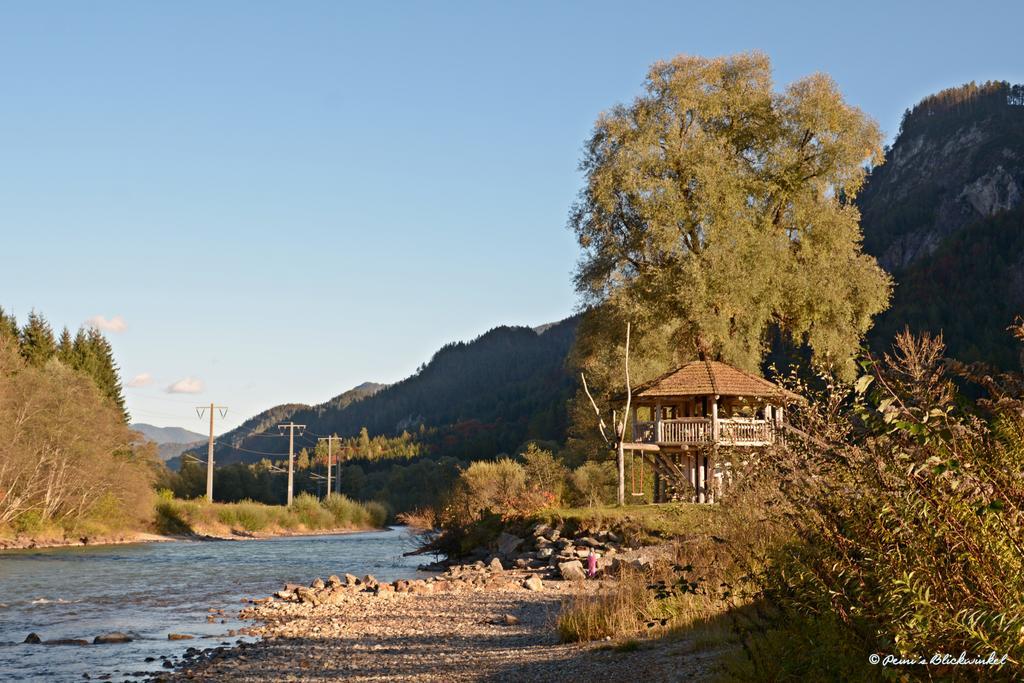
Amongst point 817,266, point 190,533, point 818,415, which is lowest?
point 190,533

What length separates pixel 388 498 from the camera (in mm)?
114500

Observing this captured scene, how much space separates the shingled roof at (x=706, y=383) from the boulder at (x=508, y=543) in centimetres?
670

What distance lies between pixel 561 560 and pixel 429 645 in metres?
11.7

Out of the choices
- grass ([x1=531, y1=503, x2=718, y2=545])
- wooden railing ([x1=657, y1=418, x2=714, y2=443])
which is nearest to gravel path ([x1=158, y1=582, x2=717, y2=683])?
grass ([x1=531, y1=503, x2=718, y2=545])

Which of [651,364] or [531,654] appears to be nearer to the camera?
[531,654]

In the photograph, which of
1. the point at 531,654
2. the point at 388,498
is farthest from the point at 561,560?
the point at 388,498

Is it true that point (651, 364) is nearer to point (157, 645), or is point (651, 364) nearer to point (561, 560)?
point (561, 560)

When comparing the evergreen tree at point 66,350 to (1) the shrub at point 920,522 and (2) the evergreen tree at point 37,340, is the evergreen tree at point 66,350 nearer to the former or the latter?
(2) the evergreen tree at point 37,340

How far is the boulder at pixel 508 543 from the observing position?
3000cm

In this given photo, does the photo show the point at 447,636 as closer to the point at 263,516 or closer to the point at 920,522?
the point at 920,522

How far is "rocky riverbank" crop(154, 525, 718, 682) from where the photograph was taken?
37.1 feet

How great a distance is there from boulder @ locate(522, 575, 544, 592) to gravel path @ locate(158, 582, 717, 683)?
73 centimetres

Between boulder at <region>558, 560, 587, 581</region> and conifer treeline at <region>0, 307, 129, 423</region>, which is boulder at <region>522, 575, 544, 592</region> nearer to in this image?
boulder at <region>558, 560, 587, 581</region>

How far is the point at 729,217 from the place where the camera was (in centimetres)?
3425
